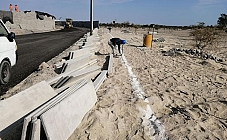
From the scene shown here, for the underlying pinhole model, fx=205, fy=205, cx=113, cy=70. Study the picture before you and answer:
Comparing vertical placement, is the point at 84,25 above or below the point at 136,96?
above

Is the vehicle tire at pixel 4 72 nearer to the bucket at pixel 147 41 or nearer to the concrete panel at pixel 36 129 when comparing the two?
the concrete panel at pixel 36 129

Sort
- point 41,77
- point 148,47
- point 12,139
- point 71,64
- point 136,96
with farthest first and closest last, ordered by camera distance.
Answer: point 148,47 < point 71,64 < point 41,77 < point 136,96 < point 12,139

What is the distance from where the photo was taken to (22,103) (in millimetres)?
3654

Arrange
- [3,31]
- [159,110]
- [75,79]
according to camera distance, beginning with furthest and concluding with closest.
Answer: [3,31] → [75,79] → [159,110]

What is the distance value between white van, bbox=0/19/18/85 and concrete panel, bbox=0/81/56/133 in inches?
90.6

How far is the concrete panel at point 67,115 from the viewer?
2.80 meters

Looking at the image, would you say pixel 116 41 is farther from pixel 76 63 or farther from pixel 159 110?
pixel 159 110

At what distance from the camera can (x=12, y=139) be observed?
10.2ft

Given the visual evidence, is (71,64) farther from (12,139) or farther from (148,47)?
(148,47)

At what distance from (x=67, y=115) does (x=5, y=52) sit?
3.71 meters

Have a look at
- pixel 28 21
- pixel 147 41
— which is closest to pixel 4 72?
pixel 147 41

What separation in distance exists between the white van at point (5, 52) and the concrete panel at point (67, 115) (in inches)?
117

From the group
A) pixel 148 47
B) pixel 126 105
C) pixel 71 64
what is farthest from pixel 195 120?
pixel 148 47

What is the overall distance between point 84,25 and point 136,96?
90.0 m
